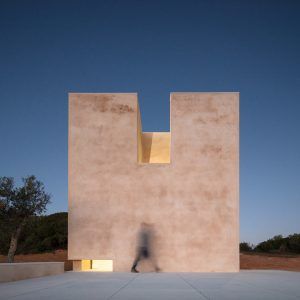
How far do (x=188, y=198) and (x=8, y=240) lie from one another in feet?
35.9

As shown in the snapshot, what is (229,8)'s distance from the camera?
17859 mm

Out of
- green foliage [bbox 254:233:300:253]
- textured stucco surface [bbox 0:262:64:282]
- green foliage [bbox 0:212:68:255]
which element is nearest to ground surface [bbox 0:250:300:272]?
green foliage [bbox 0:212:68:255]

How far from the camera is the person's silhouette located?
621 inches

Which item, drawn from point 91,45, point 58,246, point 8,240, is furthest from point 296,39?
point 58,246

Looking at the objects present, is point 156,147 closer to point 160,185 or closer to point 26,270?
point 160,185

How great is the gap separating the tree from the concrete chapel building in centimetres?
347

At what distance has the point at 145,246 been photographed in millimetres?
15812

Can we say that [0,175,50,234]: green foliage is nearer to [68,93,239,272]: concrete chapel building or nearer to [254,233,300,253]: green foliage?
[68,93,239,272]: concrete chapel building

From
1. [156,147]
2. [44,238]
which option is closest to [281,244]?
[44,238]

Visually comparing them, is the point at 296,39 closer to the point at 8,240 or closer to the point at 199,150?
the point at 199,150

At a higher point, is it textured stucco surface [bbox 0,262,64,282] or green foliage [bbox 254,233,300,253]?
textured stucco surface [bbox 0,262,64,282]

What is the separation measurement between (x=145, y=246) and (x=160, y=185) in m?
2.54

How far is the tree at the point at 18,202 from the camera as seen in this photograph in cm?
1858

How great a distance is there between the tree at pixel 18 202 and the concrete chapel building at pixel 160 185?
3.47 meters
